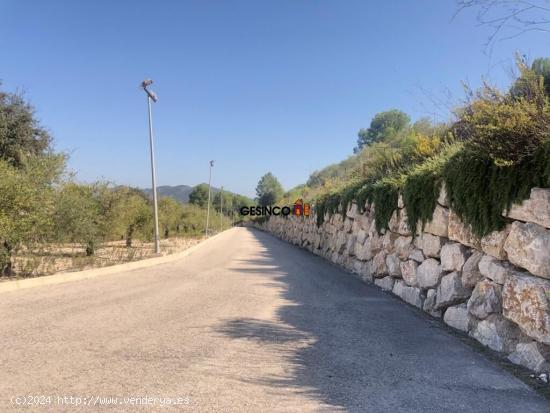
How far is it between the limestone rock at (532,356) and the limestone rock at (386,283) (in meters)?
4.18

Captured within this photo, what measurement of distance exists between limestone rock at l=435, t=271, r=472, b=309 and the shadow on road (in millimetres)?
381

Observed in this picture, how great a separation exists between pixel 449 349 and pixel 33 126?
21.0 m

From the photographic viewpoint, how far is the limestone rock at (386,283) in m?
8.47

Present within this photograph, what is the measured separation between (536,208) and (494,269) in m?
0.99

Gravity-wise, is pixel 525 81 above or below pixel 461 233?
above

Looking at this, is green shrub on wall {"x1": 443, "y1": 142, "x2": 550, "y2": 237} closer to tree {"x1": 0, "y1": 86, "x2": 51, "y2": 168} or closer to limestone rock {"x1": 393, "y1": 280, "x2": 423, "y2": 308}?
limestone rock {"x1": 393, "y1": 280, "x2": 423, "y2": 308}

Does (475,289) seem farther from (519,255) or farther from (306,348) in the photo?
(306,348)

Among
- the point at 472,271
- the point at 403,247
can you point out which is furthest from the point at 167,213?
the point at 472,271

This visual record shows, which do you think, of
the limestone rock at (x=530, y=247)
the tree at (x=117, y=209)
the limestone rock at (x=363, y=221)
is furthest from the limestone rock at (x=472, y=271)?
the tree at (x=117, y=209)

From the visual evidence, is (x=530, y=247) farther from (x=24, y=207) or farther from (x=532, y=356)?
(x=24, y=207)

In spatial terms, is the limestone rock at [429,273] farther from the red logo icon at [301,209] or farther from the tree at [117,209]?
the tree at [117,209]

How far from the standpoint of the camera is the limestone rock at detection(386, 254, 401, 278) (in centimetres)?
819

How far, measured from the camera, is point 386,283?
343 inches

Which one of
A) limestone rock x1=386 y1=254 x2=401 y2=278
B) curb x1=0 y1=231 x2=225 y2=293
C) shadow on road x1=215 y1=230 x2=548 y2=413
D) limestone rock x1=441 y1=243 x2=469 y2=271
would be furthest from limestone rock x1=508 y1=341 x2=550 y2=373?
curb x1=0 y1=231 x2=225 y2=293
